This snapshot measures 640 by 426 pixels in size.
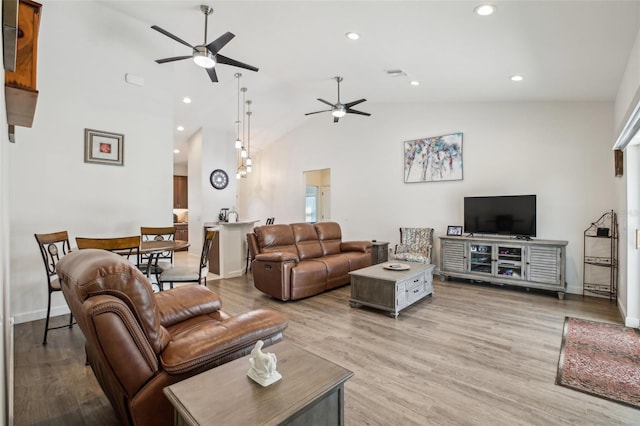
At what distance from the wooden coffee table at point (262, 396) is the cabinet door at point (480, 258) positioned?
4.34m

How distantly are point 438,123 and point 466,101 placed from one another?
584 millimetres

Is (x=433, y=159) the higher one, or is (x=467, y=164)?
(x=433, y=159)

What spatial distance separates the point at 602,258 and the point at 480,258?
1.51m

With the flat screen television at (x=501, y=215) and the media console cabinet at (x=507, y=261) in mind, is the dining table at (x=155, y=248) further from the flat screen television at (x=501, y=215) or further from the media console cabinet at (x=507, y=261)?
the flat screen television at (x=501, y=215)

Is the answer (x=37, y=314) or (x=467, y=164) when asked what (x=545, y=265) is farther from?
(x=37, y=314)

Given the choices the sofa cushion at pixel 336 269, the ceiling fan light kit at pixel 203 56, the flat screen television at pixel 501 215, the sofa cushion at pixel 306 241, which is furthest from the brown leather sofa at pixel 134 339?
the flat screen television at pixel 501 215

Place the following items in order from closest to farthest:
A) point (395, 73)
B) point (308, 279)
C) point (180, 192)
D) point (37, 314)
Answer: point (37, 314) → point (308, 279) → point (395, 73) → point (180, 192)

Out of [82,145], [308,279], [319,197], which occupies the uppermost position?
[82,145]

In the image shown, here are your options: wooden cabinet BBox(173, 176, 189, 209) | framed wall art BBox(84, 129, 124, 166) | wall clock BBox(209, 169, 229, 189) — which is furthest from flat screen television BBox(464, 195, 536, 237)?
→ wooden cabinet BBox(173, 176, 189, 209)

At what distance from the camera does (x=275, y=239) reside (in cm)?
491

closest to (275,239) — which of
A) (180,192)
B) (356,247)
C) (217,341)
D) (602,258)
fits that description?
(356,247)

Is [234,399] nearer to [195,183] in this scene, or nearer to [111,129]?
[111,129]

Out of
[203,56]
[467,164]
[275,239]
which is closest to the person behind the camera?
[203,56]

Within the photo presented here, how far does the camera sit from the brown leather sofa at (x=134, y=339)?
126 cm
